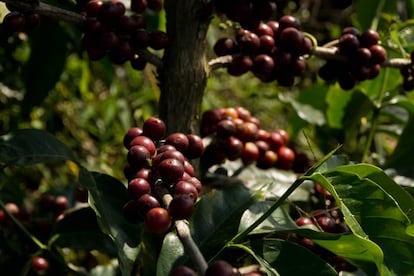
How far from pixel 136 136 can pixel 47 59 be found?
22.2 inches

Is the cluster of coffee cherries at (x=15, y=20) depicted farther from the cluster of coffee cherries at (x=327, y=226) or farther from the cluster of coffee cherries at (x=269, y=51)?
the cluster of coffee cherries at (x=327, y=226)

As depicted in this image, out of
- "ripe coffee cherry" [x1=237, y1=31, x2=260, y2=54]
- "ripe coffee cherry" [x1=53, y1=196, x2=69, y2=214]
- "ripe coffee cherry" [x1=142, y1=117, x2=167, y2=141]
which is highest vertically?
"ripe coffee cherry" [x1=237, y1=31, x2=260, y2=54]

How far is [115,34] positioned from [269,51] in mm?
274

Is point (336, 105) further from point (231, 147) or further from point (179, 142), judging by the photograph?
point (179, 142)

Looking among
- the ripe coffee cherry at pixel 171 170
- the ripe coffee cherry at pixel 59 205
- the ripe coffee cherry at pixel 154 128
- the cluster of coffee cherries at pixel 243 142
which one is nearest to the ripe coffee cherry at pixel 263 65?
the cluster of coffee cherries at pixel 243 142

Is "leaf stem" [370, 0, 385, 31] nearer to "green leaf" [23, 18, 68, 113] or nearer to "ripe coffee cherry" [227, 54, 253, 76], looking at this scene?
"ripe coffee cherry" [227, 54, 253, 76]

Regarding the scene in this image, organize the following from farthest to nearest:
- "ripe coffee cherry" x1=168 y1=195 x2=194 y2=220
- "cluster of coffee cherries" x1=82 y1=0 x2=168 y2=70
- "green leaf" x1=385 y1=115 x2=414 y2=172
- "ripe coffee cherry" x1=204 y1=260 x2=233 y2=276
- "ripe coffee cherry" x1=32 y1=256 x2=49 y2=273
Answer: "green leaf" x1=385 y1=115 x2=414 y2=172
"ripe coffee cherry" x1=32 y1=256 x2=49 y2=273
"cluster of coffee cherries" x1=82 y1=0 x2=168 y2=70
"ripe coffee cherry" x1=168 y1=195 x2=194 y2=220
"ripe coffee cherry" x1=204 y1=260 x2=233 y2=276

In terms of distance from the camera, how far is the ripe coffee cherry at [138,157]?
87cm

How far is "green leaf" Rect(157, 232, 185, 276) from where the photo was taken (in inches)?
31.5

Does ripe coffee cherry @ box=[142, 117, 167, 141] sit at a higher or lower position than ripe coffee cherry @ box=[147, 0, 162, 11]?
lower

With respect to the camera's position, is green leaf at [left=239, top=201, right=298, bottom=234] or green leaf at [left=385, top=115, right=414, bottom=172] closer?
green leaf at [left=239, top=201, right=298, bottom=234]

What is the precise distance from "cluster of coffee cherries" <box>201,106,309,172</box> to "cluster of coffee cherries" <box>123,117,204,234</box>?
0.18 metres

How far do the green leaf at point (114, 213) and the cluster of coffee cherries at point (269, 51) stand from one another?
0.94 ft

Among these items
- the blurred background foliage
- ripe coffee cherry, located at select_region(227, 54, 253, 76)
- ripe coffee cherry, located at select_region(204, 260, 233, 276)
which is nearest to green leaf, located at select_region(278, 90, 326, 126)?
the blurred background foliage
